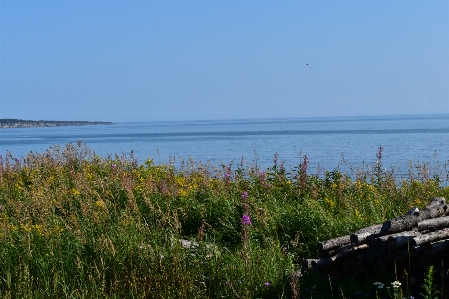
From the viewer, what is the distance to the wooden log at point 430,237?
5.65 metres

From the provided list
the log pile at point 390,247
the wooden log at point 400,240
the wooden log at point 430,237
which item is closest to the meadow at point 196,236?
the log pile at point 390,247

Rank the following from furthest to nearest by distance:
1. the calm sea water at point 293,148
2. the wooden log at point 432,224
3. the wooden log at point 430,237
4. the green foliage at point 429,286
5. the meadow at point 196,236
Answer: the calm sea water at point 293,148
the wooden log at point 432,224
the meadow at point 196,236
the wooden log at point 430,237
the green foliage at point 429,286

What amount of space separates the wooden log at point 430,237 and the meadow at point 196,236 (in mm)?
459

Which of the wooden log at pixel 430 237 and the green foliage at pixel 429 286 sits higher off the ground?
the wooden log at pixel 430 237

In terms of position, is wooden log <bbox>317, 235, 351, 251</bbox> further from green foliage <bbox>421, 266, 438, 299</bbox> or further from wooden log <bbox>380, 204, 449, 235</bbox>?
green foliage <bbox>421, 266, 438, 299</bbox>

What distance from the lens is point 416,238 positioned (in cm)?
566

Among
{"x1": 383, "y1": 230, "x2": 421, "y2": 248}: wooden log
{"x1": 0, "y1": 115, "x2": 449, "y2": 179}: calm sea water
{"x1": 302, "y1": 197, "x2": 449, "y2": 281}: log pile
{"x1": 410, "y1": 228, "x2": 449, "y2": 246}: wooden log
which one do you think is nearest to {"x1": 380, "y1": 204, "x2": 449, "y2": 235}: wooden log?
{"x1": 302, "y1": 197, "x2": 449, "y2": 281}: log pile

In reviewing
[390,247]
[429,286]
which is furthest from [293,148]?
[429,286]

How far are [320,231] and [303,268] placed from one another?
1.95 m

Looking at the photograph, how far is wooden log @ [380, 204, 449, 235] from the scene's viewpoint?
6.19 m

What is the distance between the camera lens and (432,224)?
243 inches

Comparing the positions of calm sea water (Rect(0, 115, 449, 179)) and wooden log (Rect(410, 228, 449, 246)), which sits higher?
wooden log (Rect(410, 228, 449, 246))

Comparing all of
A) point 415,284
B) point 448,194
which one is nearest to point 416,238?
point 415,284

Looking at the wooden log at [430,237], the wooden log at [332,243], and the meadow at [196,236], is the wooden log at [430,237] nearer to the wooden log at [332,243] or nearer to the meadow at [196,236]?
the meadow at [196,236]
